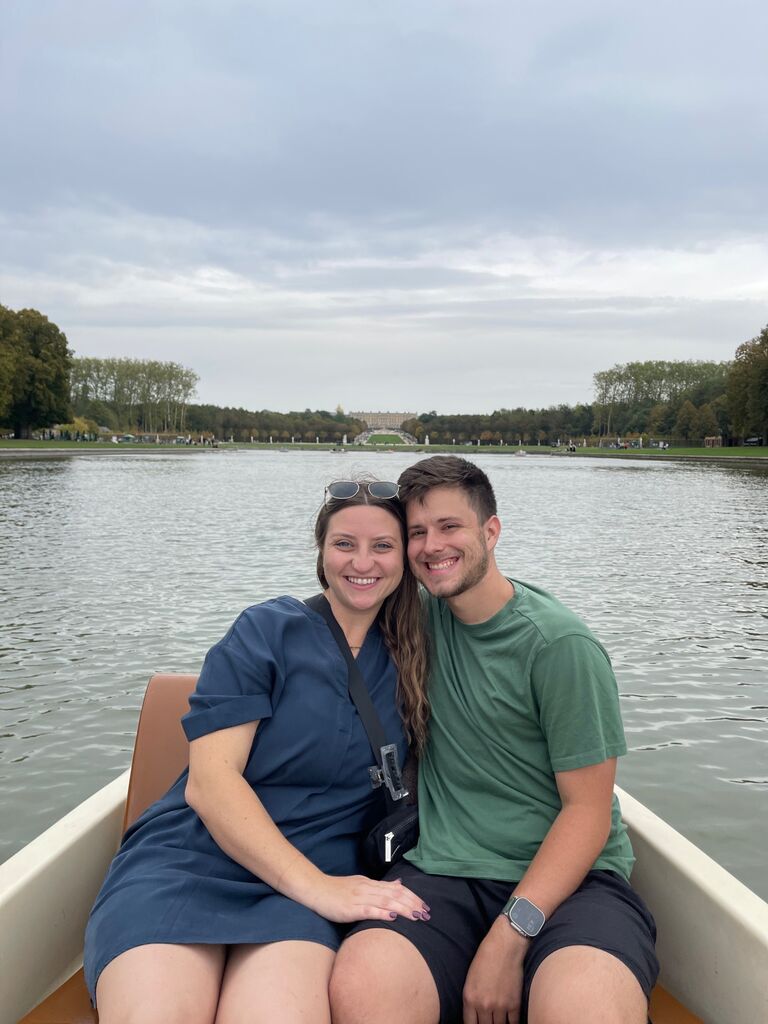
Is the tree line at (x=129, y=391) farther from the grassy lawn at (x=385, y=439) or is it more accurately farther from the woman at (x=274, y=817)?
the woman at (x=274, y=817)

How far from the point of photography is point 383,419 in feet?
636

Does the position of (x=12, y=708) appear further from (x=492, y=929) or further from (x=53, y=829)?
(x=492, y=929)

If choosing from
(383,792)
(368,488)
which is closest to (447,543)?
(368,488)

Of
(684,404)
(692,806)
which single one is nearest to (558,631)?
(692,806)

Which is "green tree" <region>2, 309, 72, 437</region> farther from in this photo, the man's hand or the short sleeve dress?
the man's hand

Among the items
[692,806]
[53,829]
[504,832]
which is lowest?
[692,806]

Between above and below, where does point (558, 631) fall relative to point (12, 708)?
above

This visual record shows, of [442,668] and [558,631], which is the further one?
[442,668]

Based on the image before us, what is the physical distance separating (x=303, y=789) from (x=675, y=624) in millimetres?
9352

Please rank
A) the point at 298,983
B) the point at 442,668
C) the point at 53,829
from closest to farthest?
the point at 298,983, the point at 442,668, the point at 53,829

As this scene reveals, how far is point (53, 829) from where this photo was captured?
109 inches

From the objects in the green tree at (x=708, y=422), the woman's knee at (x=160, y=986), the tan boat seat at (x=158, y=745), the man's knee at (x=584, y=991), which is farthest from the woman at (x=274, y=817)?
the green tree at (x=708, y=422)

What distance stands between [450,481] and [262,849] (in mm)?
1093

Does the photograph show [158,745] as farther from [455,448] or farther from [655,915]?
[455,448]
